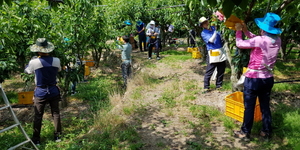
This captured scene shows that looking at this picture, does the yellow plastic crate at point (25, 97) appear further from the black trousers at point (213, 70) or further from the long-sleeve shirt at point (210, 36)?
the long-sleeve shirt at point (210, 36)

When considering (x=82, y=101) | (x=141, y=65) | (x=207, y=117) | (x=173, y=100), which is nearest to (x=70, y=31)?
(x=82, y=101)

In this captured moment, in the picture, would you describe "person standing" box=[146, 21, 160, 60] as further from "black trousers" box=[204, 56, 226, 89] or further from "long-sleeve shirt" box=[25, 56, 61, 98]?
"long-sleeve shirt" box=[25, 56, 61, 98]

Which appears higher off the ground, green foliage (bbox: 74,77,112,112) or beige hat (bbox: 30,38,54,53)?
beige hat (bbox: 30,38,54,53)

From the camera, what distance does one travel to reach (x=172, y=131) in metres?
4.01

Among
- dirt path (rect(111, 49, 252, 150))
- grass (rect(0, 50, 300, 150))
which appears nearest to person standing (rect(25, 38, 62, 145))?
grass (rect(0, 50, 300, 150))

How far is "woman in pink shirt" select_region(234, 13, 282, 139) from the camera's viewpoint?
3260 millimetres

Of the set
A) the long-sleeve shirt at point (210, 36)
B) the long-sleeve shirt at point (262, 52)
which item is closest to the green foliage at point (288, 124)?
the long-sleeve shirt at point (262, 52)

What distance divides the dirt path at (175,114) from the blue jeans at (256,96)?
358mm

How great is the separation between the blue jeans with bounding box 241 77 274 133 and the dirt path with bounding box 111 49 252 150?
358mm

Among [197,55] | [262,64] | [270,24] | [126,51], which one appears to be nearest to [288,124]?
[262,64]

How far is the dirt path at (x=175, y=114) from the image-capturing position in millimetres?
3627

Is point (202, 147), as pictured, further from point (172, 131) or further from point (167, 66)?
point (167, 66)

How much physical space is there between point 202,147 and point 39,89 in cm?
258

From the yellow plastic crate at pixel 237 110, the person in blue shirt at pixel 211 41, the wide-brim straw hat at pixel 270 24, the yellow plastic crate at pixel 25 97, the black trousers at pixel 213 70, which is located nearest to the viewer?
the wide-brim straw hat at pixel 270 24
